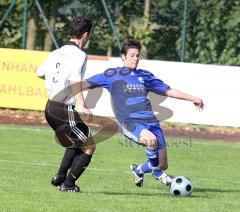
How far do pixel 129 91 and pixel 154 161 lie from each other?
87 centimetres

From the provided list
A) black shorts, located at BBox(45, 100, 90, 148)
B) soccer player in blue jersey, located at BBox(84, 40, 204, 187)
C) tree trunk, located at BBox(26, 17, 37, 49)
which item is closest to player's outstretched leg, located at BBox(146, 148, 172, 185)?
soccer player in blue jersey, located at BBox(84, 40, 204, 187)

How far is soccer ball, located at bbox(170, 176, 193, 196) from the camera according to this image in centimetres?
907

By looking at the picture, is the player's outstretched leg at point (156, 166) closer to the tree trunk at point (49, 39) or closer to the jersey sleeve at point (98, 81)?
the jersey sleeve at point (98, 81)

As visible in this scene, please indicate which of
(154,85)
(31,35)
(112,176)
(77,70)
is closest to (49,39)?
(31,35)

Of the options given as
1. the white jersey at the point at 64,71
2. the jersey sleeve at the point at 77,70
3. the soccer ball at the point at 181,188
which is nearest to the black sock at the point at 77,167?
the white jersey at the point at 64,71

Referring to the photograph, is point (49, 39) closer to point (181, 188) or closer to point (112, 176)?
point (112, 176)

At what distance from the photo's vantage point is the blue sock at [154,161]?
9.44 meters

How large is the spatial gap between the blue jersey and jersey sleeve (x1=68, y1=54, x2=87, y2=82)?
933 mm

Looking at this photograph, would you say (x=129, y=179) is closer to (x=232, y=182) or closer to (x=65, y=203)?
(x=232, y=182)

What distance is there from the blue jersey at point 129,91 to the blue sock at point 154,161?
0.38 metres

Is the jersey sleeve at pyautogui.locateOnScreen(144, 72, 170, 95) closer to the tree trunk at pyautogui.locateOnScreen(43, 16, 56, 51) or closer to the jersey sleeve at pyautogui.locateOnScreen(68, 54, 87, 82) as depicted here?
the jersey sleeve at pyautogui.locateOnScreen(68, 54, 87, 82)

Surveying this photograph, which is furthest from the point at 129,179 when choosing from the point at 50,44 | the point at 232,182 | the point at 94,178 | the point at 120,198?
the point at 50,44

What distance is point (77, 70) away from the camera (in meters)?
8.60

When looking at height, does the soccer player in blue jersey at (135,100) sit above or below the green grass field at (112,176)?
above
